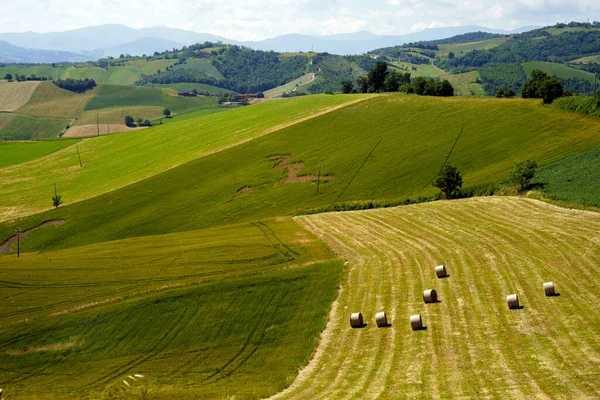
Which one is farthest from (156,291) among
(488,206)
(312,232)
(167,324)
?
(488,206)

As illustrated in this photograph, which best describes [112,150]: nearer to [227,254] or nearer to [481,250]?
[227,254]

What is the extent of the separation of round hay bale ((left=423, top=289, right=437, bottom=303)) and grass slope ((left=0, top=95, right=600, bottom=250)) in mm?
45757

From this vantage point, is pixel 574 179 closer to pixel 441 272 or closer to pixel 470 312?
pixel 441 272

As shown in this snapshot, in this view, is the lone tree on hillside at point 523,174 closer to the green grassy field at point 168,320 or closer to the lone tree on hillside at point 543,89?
the green grassy field at point 168,320

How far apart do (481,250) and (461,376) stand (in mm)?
24764

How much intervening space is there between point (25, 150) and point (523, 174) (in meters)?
143

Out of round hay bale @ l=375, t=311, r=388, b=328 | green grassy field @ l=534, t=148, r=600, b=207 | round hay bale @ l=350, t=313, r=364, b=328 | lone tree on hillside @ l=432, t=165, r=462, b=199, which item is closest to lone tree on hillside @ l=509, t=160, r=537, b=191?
green grassy field @ l=534, t=148, r=600, b=207

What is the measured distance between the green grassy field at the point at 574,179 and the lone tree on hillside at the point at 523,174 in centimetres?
170

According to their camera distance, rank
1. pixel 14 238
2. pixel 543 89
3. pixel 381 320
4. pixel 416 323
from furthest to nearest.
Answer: pixel 543 89
pixel 14 238
pixel 381 320
pixel 416 323

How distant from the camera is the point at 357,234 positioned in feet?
228

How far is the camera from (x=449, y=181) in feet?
280

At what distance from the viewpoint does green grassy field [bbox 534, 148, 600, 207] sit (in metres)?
69.7

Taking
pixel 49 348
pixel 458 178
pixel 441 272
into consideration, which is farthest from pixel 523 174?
pixel 49 348

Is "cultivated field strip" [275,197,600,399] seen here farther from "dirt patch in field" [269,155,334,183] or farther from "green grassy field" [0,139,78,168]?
"green grassy field" [0,139,78,168]
